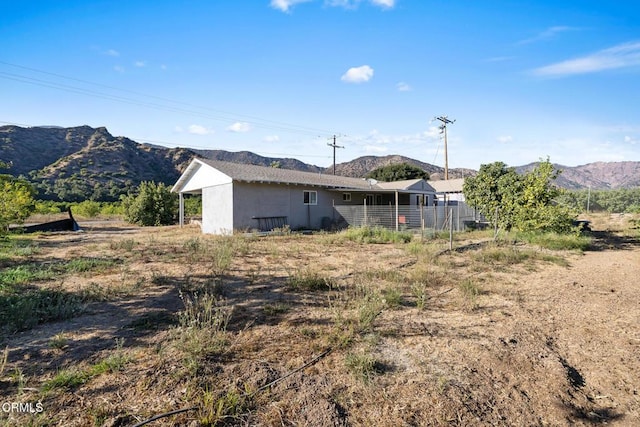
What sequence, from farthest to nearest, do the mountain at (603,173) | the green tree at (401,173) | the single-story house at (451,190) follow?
the mountain at (603,173)
the green tree at (401,173)
the single-story house at (451,190)

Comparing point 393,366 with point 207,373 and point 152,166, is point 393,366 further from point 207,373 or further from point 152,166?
point 152,166

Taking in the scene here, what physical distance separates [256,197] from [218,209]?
213 cm

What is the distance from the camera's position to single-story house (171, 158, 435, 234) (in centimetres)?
1612

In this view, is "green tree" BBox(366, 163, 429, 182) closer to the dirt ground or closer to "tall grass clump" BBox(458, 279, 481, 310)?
the dirt ground

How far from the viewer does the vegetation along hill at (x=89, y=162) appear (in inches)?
1922

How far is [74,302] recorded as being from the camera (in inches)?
189

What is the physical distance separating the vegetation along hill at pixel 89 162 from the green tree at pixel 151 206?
65.4 feet

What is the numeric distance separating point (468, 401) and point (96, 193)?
55811mm

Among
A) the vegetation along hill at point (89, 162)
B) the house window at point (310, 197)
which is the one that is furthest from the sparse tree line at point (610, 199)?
the house window at point (310, 197)

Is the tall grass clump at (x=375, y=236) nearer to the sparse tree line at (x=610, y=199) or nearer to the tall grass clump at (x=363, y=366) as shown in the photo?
the tall grass clump at (x=363, y=366)

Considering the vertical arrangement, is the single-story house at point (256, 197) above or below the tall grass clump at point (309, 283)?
above

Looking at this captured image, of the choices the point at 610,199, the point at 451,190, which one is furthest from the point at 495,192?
the point at 610,199

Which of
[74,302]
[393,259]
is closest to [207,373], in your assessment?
[74,302]

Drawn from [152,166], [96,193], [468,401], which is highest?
[152,166]
